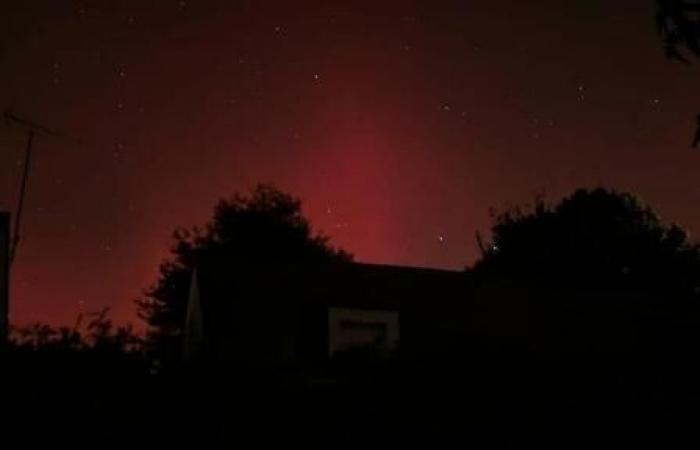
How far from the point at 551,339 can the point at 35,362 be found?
14.1m

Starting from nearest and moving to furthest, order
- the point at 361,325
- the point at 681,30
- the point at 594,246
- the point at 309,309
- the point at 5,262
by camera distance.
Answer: the point at 681,30
the point at 309,309
the point at 361,325
the point at 5,262
the point at 594,246

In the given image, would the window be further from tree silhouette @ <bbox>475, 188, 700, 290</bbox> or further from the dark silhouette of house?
tree silhouette @ <bbox>475, 188, 700, 290</bbox>

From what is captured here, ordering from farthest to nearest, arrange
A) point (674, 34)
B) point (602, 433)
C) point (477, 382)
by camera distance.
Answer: point (477, 382), point (602, 433), point (674, 34)

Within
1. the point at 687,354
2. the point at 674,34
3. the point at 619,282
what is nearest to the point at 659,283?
the point at 619,282

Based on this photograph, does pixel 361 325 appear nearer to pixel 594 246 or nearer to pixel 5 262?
pixel 5 262

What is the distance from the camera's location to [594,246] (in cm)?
4597

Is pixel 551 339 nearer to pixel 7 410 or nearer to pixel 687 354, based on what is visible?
pixel 687 354

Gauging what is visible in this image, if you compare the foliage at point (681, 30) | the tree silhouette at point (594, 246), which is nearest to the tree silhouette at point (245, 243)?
the tree silhouette at point (594, 246)

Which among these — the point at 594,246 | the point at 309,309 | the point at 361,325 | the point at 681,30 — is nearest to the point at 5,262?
the point at 309,309

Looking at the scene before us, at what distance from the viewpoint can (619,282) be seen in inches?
1769

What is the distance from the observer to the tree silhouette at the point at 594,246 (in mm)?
45219

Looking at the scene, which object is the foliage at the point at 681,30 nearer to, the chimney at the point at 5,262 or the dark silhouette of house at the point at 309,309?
the dark silhouette of house at the point at 309,309

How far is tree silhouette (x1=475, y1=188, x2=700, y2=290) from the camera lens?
4522cm

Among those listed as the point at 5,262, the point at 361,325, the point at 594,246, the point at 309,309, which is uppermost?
the point at 594,246
